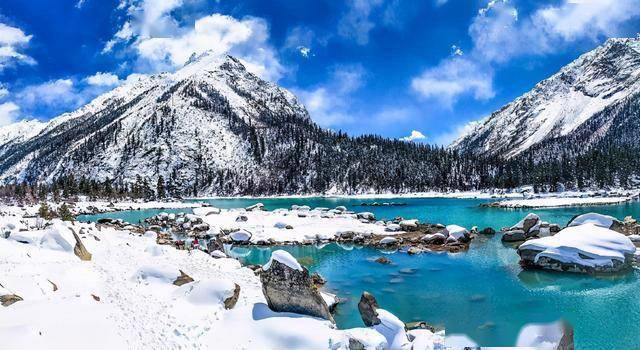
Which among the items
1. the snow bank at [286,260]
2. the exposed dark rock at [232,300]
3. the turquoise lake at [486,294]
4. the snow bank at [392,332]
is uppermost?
the snow bank at [286,260]

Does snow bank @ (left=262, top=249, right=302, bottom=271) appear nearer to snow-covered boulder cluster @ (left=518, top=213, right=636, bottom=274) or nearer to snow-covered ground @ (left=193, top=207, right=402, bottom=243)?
snow-covered boulder cluster @ (left=518, top=213, right=636, bottom=274)

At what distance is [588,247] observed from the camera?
122 ft

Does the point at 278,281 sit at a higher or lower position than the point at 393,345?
higher

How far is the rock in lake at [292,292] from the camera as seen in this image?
21.8 m

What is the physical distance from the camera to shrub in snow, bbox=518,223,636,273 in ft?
119

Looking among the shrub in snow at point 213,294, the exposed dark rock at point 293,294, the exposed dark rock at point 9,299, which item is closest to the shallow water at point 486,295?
the exposed dark rock at point 293,294

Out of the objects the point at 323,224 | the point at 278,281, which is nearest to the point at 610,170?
the point at 323,224

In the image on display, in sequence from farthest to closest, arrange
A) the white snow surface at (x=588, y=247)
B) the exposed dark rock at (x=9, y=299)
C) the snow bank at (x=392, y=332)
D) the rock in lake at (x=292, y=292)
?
the white snow surface at (x=588, y=247)
the rock in lake at (x=292, y=292)
the snow bank at (x=392, y=332)
the exposed dark rock at (x=9, y=299)

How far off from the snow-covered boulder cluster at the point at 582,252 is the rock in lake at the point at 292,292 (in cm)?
2564

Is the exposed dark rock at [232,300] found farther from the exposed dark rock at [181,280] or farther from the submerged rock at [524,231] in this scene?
the submerged rock at [524,231]

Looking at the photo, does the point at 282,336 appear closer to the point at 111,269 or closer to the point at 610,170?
the point at 111,269

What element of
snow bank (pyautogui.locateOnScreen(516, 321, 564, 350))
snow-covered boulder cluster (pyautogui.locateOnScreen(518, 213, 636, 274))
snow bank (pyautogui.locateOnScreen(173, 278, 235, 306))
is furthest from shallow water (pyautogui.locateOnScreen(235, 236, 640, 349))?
snow bank (pyautogui.locateOnScreen(173, 278, 235, 306))

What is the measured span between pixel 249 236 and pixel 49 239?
29.9m

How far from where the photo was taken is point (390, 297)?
3091cm
